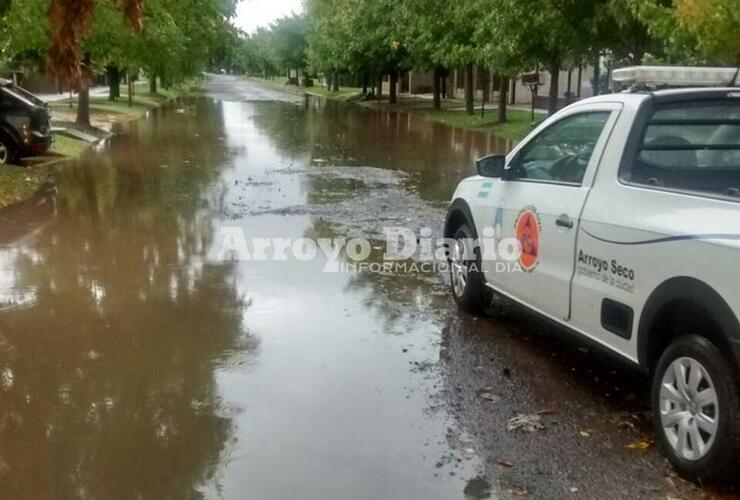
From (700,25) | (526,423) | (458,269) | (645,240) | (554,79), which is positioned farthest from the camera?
(554,79)

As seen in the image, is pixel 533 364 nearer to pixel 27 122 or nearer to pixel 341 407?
pixel 341 407

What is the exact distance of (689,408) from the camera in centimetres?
439

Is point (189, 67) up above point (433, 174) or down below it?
above

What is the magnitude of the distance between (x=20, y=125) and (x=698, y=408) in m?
15.5

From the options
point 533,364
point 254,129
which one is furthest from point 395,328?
point 254,129

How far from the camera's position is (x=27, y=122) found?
56.0ft

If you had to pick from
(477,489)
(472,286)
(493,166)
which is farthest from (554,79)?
(477,489)

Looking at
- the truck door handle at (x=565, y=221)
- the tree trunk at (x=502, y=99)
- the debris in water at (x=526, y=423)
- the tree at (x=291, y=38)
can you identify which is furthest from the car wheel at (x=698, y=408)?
the tree at (x=291, y=38)

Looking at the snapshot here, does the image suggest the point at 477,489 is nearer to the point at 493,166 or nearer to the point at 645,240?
the point at 645,240

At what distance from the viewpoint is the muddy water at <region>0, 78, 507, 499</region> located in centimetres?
448

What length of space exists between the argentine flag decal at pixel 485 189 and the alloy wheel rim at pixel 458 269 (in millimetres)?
557

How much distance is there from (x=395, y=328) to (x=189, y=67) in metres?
36.2

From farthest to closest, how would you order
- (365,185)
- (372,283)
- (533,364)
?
(365,185) < (372,283) < (533,364)

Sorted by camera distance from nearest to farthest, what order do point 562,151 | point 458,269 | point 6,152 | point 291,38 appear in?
point 562,151, point 458,269, point 6,152, point 291,38
